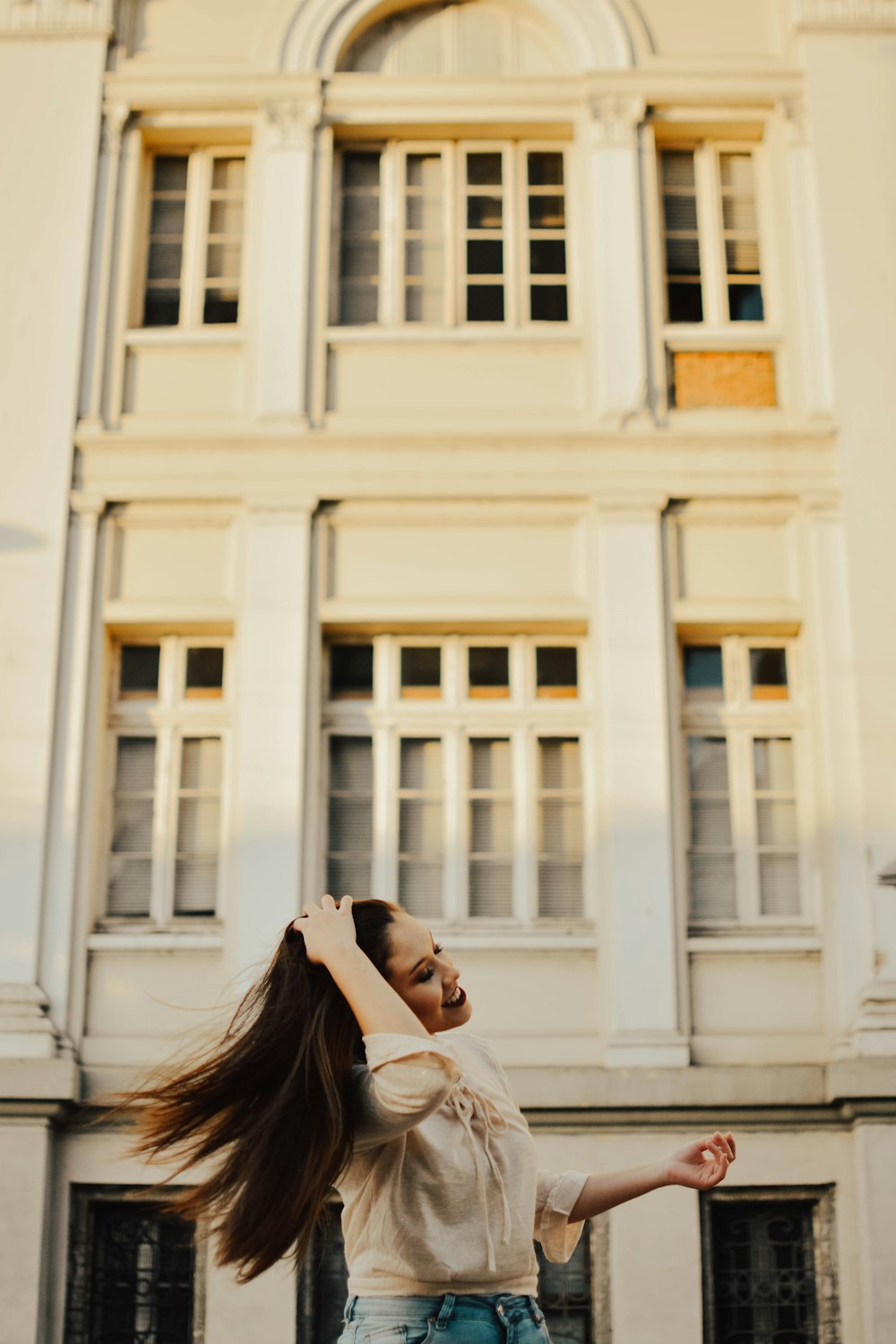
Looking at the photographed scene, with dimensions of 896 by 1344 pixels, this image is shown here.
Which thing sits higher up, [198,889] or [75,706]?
[75,706]

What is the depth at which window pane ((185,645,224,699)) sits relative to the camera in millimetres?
10117

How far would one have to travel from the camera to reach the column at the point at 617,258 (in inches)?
400

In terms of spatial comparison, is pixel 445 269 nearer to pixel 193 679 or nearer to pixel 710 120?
pixel 710 120

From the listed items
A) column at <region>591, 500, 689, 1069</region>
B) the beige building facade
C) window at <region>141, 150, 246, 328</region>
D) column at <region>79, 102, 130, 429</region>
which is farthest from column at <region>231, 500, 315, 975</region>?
column at <region>591, 500, 689, 1069</region>

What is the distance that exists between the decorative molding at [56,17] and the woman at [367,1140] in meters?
8.98

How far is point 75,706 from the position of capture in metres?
9.66

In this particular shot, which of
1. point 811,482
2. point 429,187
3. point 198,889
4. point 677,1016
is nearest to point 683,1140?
point 677,1016

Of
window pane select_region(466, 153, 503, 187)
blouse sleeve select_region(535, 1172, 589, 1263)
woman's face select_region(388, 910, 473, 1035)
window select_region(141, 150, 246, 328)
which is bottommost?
blouse sleeve select_region(535, 1172, 589, 1263)

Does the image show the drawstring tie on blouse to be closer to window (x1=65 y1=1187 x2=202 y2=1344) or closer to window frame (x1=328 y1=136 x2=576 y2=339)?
window (x1=65 y1=1187 x2=202 y2=1344)

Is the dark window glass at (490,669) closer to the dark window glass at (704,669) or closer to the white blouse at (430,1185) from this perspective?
the dark window glass at (704,669)

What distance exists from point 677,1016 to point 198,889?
9.33ft

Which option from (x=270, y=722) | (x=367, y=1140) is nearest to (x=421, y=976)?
(x=367, y=1140)

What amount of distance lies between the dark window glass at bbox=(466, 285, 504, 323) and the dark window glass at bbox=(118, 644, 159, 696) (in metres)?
2.91

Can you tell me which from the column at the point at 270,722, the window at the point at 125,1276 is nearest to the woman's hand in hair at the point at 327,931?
the column at the point at 270,722
